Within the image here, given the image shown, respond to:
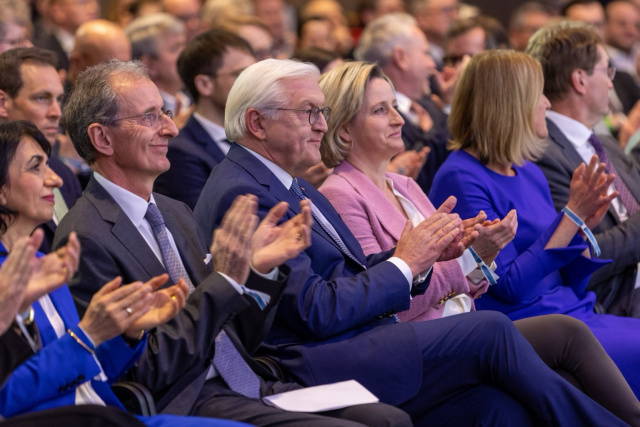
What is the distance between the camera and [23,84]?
3.45 metres

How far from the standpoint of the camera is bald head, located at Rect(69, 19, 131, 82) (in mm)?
4660

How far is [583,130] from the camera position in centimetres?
368

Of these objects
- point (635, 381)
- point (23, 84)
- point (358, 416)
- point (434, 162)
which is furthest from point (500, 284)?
point (23, 84)

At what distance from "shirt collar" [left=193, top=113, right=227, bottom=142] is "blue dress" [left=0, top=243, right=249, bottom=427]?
6.77 ft

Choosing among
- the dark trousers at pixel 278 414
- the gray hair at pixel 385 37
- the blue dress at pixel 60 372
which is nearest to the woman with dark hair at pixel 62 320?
the blue dress at pixel 60 372

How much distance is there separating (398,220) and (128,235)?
103 cm

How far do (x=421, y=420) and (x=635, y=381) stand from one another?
90 cm

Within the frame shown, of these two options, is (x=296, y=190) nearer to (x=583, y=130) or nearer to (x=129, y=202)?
(x=129, y=202)

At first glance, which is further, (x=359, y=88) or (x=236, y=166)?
(x=359, y=88)

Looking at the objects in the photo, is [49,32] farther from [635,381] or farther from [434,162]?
[635,381]

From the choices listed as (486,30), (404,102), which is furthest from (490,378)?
(486,30)

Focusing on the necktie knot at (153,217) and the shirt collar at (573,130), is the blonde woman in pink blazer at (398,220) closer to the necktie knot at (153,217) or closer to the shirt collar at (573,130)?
the necktie knot at (153,217)

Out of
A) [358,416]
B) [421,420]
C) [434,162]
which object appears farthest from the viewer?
[434,162]

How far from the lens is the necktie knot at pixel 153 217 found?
7.64 ft
